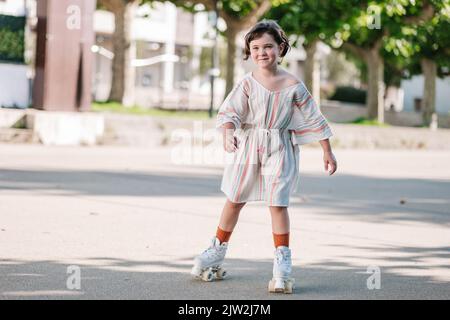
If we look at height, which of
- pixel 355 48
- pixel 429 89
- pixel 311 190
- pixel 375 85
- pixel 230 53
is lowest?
pixel 311 190

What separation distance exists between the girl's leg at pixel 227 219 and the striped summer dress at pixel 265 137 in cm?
10

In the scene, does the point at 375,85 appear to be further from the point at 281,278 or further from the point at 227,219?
the point at 281,278

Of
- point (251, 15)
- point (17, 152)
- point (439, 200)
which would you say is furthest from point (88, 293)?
point (251, 15)

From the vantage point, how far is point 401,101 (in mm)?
64250

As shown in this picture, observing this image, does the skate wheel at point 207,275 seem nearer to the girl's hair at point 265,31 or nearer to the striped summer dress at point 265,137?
the striped summer dress at point 265,137

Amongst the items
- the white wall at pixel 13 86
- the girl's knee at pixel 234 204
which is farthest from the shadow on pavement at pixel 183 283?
the white wall at pixel 13 86

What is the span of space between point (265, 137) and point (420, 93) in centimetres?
5623

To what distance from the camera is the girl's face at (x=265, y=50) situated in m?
5.64

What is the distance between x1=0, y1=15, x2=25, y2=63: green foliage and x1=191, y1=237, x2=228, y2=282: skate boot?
1305 cm

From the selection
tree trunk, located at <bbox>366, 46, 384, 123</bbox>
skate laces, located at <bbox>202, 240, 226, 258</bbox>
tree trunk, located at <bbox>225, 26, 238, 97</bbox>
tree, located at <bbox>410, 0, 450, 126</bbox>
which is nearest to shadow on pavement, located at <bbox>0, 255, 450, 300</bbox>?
skate laces, located at <bbox>202, 240, 226, 258</bbox>

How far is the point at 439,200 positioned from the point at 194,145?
673cm

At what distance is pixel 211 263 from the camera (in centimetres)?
581

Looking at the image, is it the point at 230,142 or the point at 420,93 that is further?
the point at 420,93

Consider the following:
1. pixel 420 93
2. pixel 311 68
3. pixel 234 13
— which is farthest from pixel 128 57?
pixel 420 93
